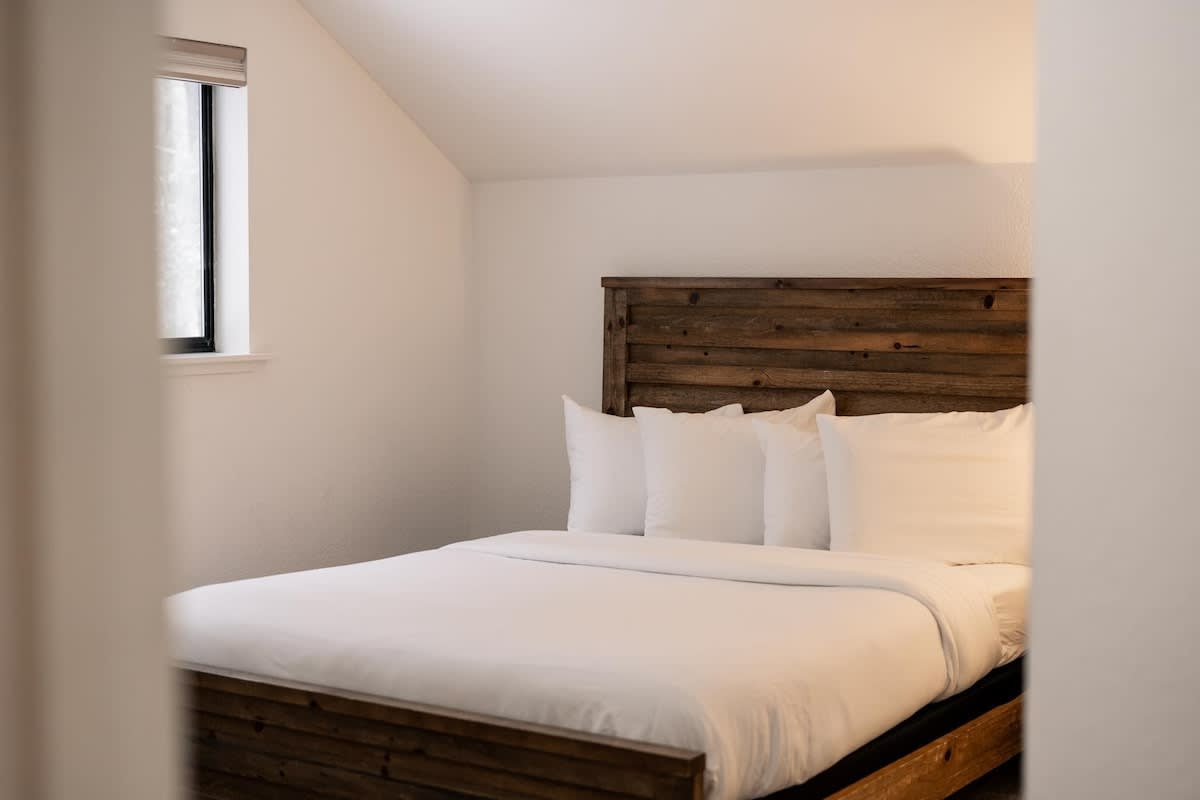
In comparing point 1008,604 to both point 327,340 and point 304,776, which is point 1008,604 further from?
point 327,340

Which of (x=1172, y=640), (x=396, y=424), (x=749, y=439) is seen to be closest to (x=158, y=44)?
(x=1172, y=640)

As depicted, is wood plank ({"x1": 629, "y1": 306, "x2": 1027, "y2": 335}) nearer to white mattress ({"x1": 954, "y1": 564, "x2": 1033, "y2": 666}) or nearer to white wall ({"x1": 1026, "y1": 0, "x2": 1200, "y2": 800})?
white mattress ({"x1": 954, "y1": 564, "x2": 1033, "y2": 666})

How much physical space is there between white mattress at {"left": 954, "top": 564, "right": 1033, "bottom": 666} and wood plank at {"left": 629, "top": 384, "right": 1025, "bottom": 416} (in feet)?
2.46

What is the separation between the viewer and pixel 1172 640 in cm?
126

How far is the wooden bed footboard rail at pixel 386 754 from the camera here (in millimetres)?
2580

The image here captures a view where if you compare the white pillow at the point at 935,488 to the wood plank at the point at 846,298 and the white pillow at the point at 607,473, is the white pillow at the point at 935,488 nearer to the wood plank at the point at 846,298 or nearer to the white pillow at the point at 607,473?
the wood plank at the point at 846,298

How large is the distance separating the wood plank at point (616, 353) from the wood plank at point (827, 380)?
5 cm

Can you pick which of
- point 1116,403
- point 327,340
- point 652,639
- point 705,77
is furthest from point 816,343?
point 1116,403

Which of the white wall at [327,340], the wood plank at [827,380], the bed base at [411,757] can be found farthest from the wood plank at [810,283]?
the bed base at [411,757]

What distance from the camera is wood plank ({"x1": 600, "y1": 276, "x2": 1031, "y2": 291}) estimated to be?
14.5ft

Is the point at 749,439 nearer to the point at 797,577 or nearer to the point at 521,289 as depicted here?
the point at 797,577

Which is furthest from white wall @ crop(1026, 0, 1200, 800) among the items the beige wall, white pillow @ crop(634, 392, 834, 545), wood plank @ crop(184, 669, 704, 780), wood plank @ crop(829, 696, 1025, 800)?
white pillow @ crop(634, 392, 834, 545)

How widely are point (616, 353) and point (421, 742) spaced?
2.52 m

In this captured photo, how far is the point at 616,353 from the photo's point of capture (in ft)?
16.8
